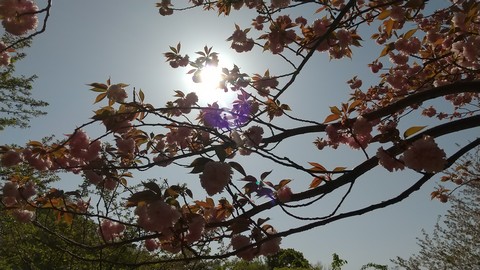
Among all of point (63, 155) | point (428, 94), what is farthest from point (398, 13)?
point (63, 155)

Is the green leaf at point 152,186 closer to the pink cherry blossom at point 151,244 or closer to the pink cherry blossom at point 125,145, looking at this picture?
the pink cherry blossom at point 125,145

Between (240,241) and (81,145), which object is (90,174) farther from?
(240,241)

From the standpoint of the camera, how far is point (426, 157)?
169 cm

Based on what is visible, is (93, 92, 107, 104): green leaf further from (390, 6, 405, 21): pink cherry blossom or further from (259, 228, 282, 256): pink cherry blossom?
(390, 6, 405, 21): pink cherry blossom

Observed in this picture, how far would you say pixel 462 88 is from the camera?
8.57ft

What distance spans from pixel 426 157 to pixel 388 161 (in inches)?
10.7

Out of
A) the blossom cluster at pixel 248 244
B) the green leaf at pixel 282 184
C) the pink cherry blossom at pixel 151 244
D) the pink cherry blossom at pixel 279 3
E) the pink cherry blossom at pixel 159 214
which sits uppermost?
the pink cherry blossom at pixel 279 3

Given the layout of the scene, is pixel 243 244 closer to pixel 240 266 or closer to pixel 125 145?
pixel 125 145

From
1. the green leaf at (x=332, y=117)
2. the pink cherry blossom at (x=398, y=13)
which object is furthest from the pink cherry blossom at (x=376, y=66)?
the green leaf at (x=332, y=117)

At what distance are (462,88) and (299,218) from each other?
6.28ft

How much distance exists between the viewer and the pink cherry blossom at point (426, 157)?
1.69m

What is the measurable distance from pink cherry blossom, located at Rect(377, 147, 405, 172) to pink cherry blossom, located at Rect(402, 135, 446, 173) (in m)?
0.21

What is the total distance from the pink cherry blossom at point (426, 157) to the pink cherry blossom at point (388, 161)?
21 cm

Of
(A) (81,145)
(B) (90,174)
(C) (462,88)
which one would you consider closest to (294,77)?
(C) (462,88)
